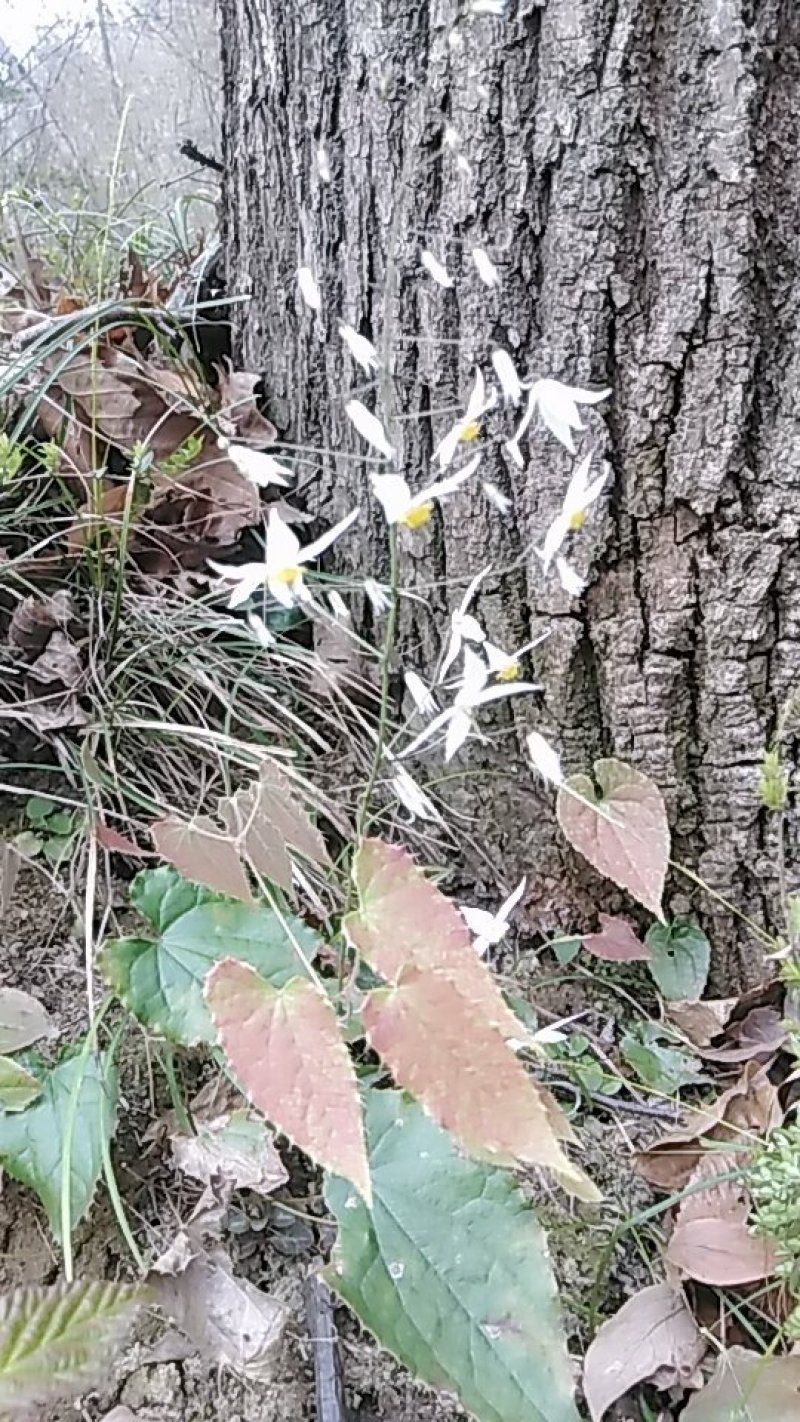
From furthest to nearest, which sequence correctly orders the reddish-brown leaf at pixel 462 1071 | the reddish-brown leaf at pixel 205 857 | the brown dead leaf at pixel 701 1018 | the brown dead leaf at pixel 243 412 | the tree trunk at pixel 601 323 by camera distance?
the brown dead leaf at pixel 243 412 < the brown dead leaf at pixel 701 1018 < the tree trunk at pixel 601 323 < the reddish-brown leaf at pixel 205 857 < the reddish-brown leaf at pixel 462 1071

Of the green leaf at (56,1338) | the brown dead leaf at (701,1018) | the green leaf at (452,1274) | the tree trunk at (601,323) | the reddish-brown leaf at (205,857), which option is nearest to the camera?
the green leaf at (56,1338)

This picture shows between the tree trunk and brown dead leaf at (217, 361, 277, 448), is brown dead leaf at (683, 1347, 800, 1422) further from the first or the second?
brown dead leaf at (217, 361, 277, 448)

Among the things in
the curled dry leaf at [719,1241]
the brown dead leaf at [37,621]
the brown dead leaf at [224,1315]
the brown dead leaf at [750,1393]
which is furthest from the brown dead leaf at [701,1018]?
the brown dead leaf at [37,621]

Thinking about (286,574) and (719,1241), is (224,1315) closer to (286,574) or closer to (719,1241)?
(719,1241)

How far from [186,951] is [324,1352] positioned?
264mm

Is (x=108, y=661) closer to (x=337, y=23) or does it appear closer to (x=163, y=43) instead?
(x=337, y=23)

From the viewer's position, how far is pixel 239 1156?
2.47 ft

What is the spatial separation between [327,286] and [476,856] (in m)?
0.54

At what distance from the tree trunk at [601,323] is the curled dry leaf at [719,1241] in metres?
0.24

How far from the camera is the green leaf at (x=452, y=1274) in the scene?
606 mm

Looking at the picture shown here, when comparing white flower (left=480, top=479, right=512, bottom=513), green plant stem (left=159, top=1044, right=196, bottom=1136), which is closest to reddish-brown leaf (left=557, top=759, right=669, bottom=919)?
white flower (left=480, top=479, right=512, bottom=513)

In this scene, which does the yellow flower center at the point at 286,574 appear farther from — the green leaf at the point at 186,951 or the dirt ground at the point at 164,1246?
the dirt ground at the point at 164,1246

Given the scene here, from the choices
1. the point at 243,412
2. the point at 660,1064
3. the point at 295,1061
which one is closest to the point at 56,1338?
the point at 295,1061

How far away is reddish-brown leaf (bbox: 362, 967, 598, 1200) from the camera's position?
0.50 meters
